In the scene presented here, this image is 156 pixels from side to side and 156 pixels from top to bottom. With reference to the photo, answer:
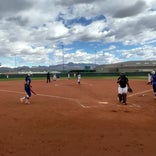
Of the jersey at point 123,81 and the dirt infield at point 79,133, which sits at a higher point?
the jersey at point 123,81

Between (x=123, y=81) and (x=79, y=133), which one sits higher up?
(x=123, y=81)

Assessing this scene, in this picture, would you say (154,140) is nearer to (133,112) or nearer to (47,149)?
(47,149)

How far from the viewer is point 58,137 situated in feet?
30.1

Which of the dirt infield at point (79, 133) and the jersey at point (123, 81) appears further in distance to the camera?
the jersey at point (123, 81)

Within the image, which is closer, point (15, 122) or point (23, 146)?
point (23, 146)

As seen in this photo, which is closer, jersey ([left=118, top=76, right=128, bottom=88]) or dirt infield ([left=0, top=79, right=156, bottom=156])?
dirt infield ([left=0, top=79, right=156, bottom=156])

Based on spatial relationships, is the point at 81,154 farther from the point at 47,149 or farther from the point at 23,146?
the point at 23,146

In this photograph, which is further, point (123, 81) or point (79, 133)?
point (123, 81)

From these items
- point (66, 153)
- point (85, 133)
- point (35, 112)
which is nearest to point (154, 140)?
point (85, 133)

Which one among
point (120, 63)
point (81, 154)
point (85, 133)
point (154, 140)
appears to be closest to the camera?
point (81, 154)

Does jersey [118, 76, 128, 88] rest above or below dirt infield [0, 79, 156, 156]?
above

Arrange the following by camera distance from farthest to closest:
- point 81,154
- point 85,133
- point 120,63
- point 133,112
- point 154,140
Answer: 1. point 120,63
2. point 133,112
3. point 85,133
4. point 154,140
5. point 81,154

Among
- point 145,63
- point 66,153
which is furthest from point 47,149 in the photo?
point 145,63

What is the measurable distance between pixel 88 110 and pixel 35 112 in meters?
2.52
